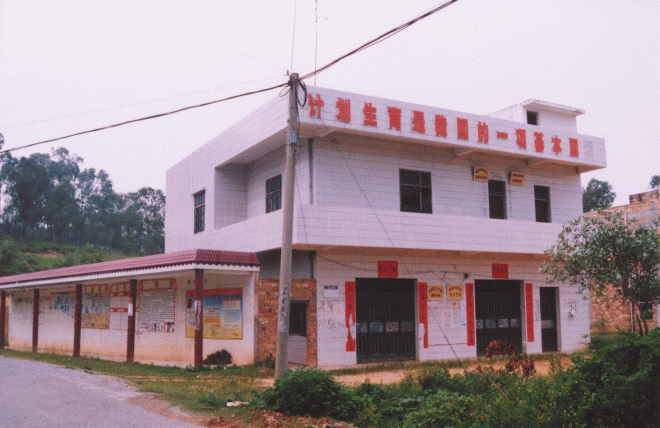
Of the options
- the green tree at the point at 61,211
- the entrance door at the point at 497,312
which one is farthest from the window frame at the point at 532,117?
the green tree at the point at 61,211

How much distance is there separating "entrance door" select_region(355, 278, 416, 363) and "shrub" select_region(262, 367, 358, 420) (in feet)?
25.2

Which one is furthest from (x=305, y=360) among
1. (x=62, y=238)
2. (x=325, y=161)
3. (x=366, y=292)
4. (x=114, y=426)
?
(x=62, y=238)

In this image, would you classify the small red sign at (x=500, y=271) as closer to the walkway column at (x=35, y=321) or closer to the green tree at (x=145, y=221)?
the walkway column at (x=35, y=321)

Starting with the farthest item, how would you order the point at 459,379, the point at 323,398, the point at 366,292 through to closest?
the point at 366,292 < the point at 459,379 < the point at 323,398

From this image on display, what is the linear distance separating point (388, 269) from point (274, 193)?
443cm

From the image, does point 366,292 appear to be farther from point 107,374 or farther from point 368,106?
point 107,374

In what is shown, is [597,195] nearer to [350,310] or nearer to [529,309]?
[529,309]

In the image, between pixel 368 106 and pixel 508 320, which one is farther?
pixel 508 320

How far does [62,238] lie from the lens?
7456 cm

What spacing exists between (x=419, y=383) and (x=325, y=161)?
302 inches

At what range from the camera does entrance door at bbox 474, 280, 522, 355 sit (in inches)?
763

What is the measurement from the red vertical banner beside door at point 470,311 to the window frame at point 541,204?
4117 millimetres

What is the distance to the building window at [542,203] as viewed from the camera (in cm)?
2103

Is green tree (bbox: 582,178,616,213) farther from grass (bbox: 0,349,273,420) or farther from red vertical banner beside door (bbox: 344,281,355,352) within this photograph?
grass (bbox: 0,349,273,420)
